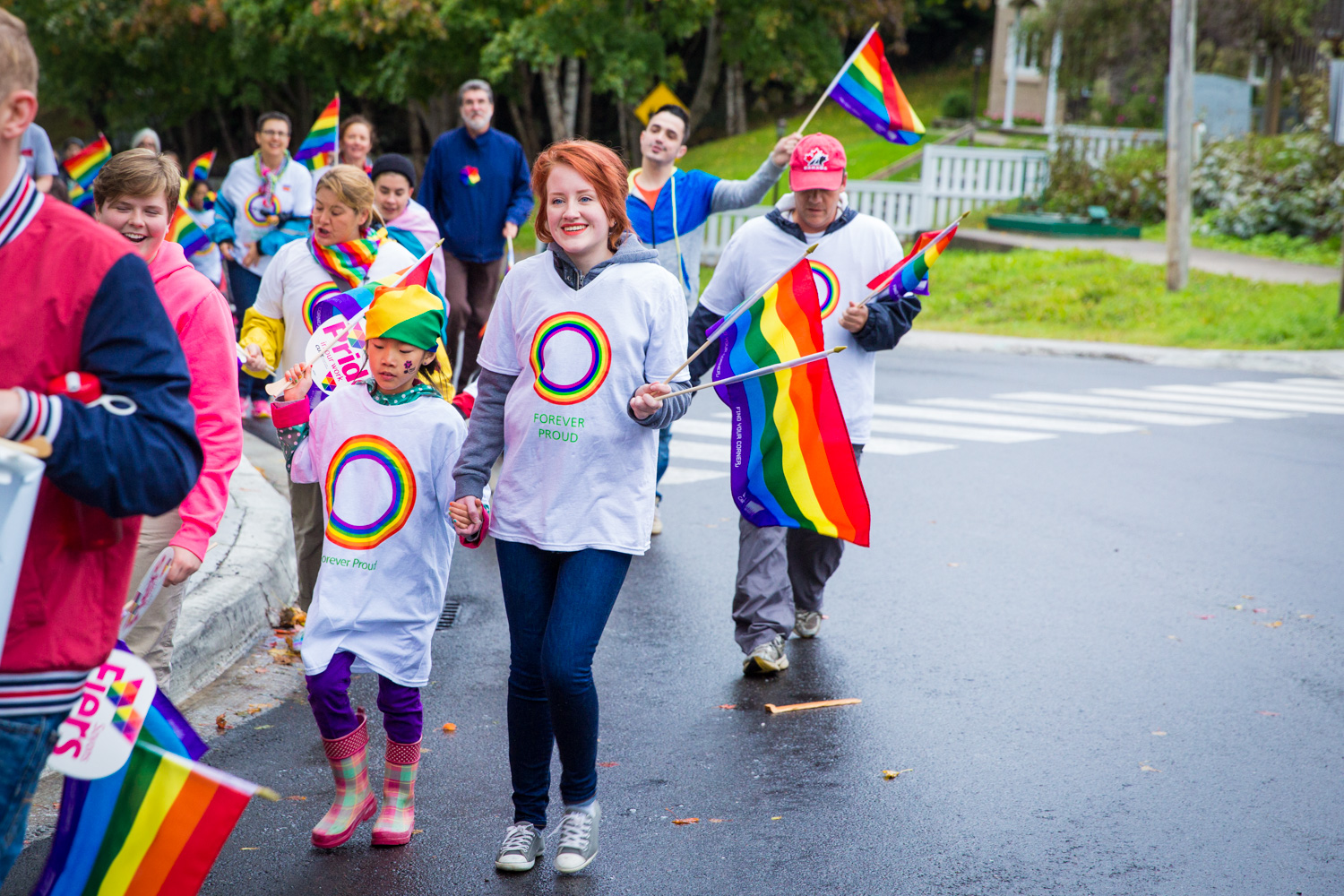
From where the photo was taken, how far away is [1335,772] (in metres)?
4.45

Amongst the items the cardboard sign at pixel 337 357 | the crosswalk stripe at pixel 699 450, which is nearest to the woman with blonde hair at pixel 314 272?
the cardboard sign at pixel 337 357

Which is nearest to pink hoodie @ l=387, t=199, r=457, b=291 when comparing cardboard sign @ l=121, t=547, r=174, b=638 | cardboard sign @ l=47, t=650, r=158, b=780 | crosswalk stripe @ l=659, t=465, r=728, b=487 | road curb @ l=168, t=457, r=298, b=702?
road curb @ l=168, t=457, r=298, b=702

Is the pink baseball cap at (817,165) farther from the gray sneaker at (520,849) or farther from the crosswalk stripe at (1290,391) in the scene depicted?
the crosswalk stripe at (1290,391)

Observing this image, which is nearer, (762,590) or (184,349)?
(184,349)

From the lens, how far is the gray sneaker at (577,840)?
362 centimetres

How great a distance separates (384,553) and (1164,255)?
19.0m

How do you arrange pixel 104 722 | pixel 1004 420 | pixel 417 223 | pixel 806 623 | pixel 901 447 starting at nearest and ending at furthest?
pixel 104 722 → pixel 806 623 → pixel 417 223 → pixel 901 447 → pixel 1004 420

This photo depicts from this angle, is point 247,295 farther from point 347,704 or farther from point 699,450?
point 347,704

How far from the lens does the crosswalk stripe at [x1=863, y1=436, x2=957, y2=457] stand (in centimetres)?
994

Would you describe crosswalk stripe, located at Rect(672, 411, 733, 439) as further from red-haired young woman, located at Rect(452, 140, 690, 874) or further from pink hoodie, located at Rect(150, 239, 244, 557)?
pink hoodie, located at Rect(150, 239, 244, 557)

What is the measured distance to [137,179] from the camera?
146 inches

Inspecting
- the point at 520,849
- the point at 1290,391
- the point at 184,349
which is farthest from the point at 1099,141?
the point at 184,349

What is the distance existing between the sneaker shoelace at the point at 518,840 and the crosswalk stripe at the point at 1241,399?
10.1m

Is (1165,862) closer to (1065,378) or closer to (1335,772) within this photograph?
(1335,772)
